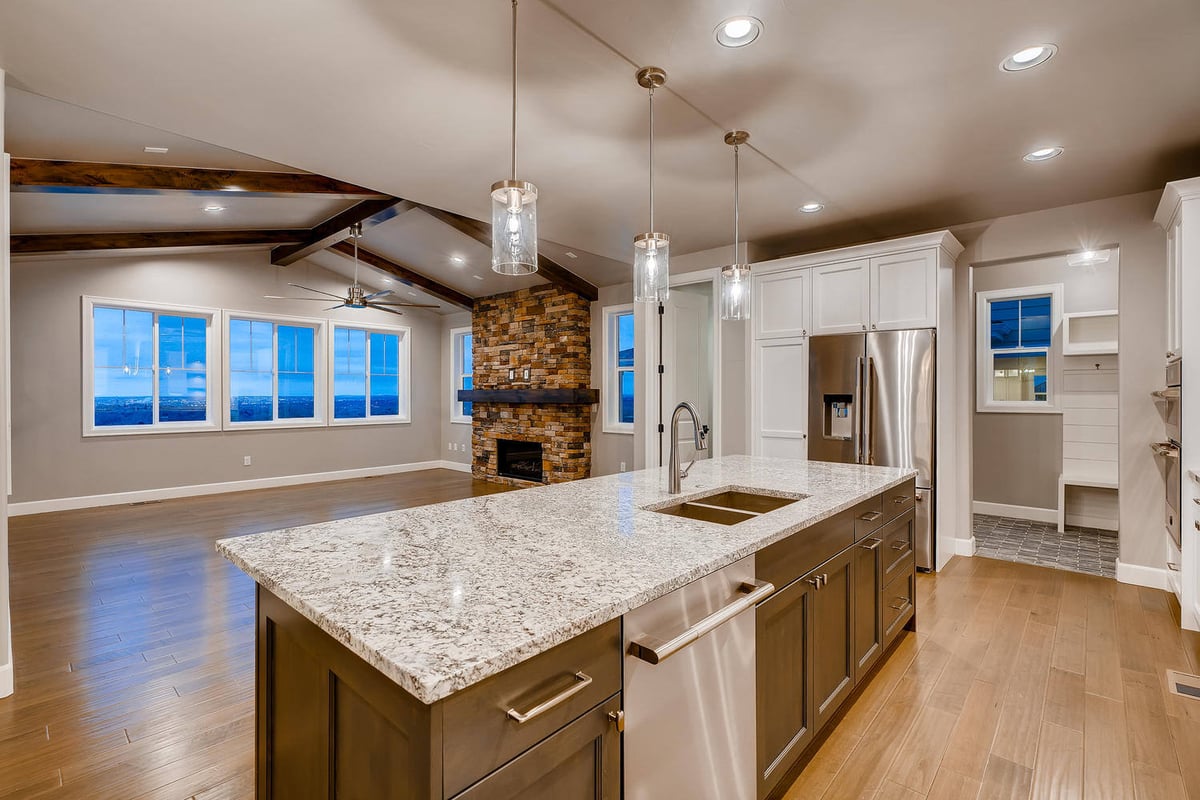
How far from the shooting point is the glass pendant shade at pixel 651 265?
7.22ft

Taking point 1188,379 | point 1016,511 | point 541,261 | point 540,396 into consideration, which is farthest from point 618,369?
point 1188,379

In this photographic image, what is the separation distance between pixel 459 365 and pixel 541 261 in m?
3.40

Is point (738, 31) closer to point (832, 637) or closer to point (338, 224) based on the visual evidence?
point (832, 637)

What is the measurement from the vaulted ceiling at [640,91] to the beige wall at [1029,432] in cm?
184

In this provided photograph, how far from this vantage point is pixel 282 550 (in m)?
1.43

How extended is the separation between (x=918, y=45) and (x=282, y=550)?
2.71m

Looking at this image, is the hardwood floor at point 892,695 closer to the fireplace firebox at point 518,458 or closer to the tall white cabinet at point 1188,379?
the tall white cabinet at point 1188,379

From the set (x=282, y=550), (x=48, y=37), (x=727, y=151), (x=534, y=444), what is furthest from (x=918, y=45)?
(x=534, y=444)

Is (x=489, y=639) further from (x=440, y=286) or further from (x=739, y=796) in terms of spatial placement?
(x=440, y=286)

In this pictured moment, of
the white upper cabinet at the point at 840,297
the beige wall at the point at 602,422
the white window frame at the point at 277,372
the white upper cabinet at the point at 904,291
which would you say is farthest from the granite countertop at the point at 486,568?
the white window frame at the point at 277,372

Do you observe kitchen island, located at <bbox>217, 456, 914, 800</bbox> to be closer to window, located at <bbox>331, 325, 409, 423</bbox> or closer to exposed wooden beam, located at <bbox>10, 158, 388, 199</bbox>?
exposed wooden beam, located at <bbox>10, 158, 388, 199</bbox>

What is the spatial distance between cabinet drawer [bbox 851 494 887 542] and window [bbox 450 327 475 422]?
769cm

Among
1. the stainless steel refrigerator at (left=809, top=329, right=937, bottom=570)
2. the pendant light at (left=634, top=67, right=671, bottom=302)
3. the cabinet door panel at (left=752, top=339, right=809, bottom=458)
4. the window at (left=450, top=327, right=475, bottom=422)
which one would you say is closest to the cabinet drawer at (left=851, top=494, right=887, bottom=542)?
the pendant light at (left=634, top=67, right=671, bottom=302)

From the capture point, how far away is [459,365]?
9.43 meters
